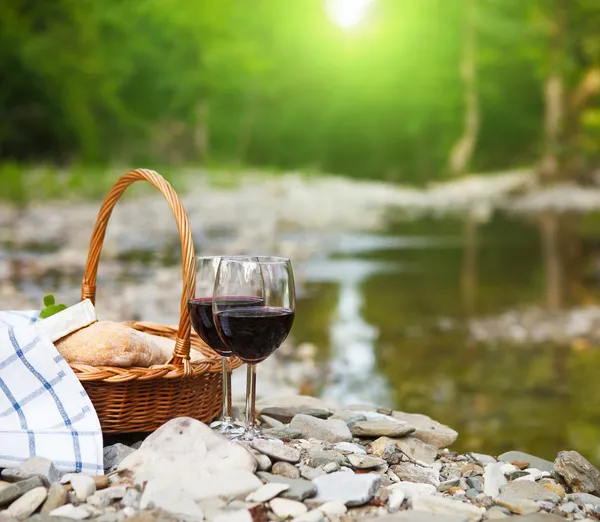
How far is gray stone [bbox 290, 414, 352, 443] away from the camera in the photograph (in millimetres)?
2000

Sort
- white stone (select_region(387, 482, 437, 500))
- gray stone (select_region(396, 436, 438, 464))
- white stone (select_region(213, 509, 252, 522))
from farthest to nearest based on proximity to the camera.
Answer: gray stone (select_region(396, 436, 438, 464))
white stone (select_region(387, 482, 437, 500))
white stone (select_region(213, 509, 252, 522))

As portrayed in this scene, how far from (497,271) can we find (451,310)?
236 centimetres

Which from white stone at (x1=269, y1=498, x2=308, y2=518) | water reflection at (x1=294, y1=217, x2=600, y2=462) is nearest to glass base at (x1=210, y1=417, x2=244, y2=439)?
white stone at (x1=269, y1=498, x2=308, y2=518)

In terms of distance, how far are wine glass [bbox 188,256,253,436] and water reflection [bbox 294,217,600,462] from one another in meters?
1.87

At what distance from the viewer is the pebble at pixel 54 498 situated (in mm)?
1536

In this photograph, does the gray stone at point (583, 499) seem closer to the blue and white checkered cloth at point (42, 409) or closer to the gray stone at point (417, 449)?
the gray stone at point (417, 449)

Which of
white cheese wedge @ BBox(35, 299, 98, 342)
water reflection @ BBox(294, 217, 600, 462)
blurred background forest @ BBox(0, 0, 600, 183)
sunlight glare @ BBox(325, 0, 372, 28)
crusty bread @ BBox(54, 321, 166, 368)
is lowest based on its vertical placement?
water reflection @ BBox(294, 217, 600, 462)

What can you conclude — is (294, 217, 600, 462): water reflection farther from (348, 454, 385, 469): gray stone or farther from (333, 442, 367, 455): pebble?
(348, 454, 385, 469): gray stone

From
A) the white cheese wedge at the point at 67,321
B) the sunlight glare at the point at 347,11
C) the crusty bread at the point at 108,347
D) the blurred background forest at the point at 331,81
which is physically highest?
the sunlight glare at the point at 347,11

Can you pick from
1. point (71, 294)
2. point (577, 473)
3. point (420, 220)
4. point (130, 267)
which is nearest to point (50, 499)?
point (577, 473)

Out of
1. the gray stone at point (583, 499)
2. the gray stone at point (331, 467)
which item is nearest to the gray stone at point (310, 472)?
the gray stone at point (331, 467)

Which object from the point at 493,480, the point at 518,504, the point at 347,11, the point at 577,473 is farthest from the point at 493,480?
the point at 347,11

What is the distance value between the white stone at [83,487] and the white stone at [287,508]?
35 cm

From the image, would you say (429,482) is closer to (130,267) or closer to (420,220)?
(130,267)
